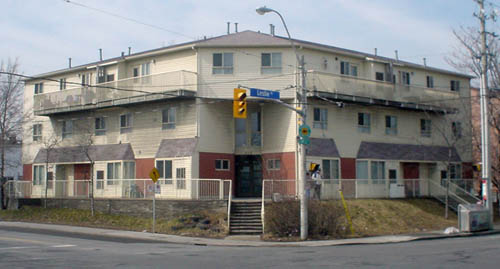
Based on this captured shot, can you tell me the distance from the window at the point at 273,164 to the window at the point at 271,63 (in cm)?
512

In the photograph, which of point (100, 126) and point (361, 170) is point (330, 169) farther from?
point (100, 126)

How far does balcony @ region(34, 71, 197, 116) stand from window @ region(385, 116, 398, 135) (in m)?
13.2

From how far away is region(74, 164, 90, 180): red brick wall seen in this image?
38328mm

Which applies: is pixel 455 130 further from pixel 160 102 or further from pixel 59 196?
pixel 59 196

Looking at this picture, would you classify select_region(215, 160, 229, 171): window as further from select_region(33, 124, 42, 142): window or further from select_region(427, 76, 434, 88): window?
select_region(427, 76, 434, 88): window

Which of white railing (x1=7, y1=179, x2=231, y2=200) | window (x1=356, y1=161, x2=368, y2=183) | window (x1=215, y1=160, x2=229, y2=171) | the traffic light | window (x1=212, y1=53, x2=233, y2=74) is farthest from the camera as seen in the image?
window (x1=356, y1=161, x2=368, y2=183)

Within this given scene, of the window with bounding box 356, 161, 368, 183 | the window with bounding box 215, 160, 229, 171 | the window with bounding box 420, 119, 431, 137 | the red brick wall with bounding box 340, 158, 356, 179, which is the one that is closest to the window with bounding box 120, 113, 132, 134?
the window with bounding box 215, 160, 229, 171

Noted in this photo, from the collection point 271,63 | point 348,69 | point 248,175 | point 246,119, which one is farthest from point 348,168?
point 271,63

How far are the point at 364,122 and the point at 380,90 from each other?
2236 mm

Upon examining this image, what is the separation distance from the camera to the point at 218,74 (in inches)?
1257

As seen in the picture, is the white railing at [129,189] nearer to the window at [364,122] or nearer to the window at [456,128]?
the window at [364,122]

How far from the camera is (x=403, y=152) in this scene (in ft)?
121

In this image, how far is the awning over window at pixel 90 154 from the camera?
35.2 m

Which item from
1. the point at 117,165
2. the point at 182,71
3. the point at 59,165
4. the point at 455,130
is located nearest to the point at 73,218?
the point at 117,165
